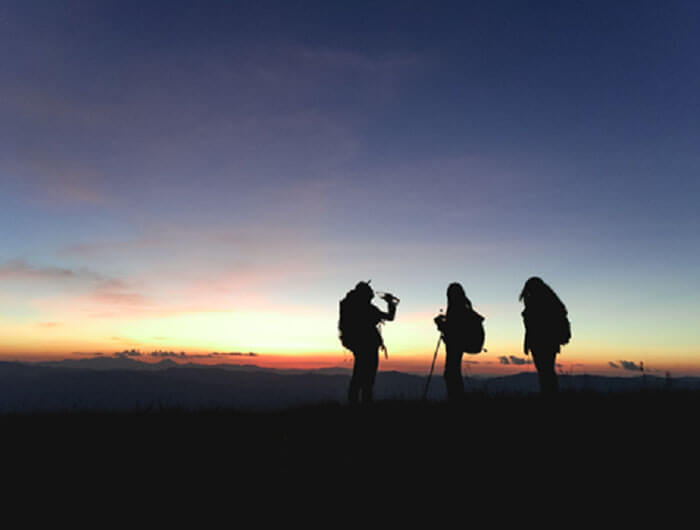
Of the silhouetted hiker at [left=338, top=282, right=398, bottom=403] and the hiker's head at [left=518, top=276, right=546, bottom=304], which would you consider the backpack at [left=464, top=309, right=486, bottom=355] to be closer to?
the hiker's head at [left=518, top=276, right=546, bottom=304]

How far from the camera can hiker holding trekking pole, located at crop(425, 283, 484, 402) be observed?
10609 mm

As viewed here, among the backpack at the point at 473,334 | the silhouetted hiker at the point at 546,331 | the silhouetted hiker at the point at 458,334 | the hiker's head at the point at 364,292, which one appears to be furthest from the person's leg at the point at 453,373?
the hiker's head at the point at 364,292

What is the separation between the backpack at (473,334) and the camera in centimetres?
1071

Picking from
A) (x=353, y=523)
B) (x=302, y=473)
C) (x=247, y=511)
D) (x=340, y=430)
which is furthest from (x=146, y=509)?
(x=340, y=430)

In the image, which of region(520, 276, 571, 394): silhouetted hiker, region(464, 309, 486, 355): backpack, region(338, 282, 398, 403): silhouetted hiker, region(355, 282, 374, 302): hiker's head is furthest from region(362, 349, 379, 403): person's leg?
region(520, 276, 571, 394): silhouetted hiker

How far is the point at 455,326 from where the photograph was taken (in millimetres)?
10719

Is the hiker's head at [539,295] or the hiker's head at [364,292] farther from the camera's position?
the hiker's head at [364,292]

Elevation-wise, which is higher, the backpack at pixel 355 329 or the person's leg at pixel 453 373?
the backpack at pixel 355 329

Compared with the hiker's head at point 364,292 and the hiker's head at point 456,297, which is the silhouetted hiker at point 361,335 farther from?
the hiker's head at point 456,297

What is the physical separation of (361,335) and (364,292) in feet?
3.85

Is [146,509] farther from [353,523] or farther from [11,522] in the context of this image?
[353,523]

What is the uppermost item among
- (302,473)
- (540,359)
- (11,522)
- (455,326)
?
(455,326)

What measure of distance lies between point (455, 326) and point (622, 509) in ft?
22.1

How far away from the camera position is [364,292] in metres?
11.6
